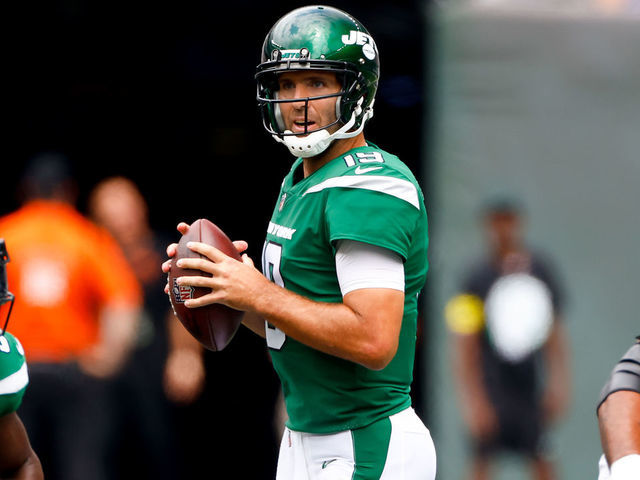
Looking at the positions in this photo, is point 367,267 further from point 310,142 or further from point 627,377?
point 627,377

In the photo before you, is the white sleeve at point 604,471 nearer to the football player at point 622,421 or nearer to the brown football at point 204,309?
the football player at point 622,421

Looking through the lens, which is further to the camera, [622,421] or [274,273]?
[274,273]

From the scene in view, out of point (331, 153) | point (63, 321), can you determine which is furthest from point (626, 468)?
point (63, 321)

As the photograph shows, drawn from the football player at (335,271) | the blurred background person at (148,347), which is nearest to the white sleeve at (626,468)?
the football player at (335,271)

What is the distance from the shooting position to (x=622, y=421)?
9.77 ft

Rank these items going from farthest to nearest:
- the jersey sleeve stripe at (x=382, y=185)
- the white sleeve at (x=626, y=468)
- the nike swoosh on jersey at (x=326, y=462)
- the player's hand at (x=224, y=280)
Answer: the nike swoosh on jersey at (x=326, y=462) < the jersey sleeve stripe at (x=382, y=185) < the player's hand at (x=224, y=280) < the white sleeve at (x=626, y=468)

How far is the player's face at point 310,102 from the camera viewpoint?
323 centimetres

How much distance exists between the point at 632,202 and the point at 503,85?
3.61ft

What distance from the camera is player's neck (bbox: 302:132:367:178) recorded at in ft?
10.9

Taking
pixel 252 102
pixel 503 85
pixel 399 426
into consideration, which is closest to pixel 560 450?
pixel 503 85

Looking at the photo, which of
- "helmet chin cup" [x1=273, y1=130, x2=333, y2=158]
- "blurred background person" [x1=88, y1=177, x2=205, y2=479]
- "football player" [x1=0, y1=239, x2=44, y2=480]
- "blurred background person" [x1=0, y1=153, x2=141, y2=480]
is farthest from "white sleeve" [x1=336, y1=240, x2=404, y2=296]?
"blurred background person" [x1=88, y1=177, x2=205, y2=479]

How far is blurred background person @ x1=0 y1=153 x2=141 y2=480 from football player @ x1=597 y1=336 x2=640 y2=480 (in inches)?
142

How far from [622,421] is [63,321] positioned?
149 inches

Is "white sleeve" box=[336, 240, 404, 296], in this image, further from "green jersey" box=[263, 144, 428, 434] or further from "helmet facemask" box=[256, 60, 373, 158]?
"helmet facemask" box=[256, 60, 373, 158]
